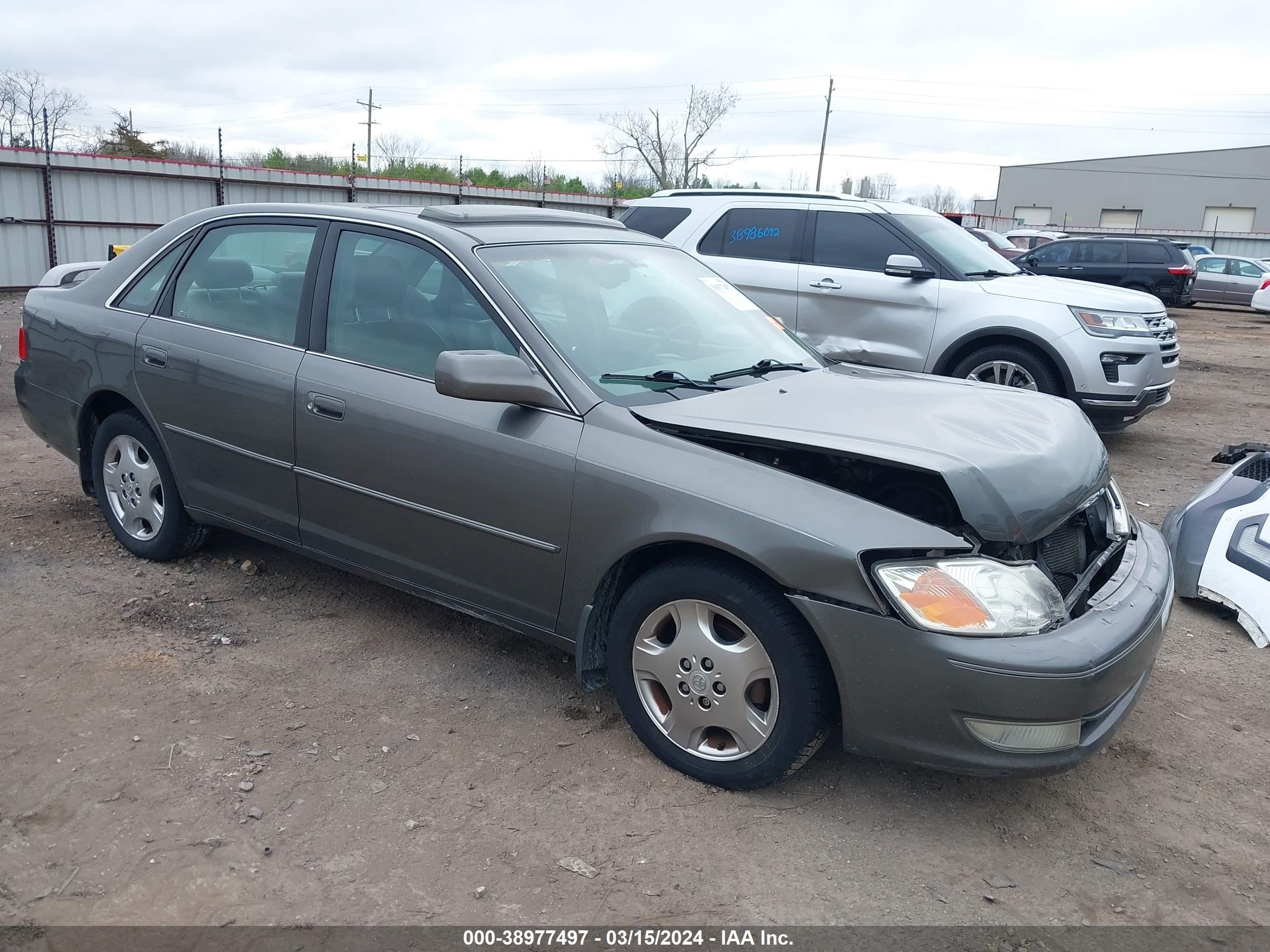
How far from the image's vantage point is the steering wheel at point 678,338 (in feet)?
12.1

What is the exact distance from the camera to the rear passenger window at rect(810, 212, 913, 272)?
7793mm

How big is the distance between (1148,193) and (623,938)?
6923 centimetres

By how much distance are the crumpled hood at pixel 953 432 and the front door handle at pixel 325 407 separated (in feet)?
3.94

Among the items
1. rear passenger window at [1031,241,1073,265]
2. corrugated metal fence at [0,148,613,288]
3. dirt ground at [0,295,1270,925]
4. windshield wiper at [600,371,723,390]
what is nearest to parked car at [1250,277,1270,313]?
rear passenger window at [1031,241,1073,265]

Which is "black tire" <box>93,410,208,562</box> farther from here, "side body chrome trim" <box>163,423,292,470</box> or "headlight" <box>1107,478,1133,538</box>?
"headlight" <box>1107,478,1133,538</box>

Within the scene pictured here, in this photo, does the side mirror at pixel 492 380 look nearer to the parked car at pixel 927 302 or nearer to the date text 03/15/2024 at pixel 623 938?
the date text 03/15/2024 at pixel 623 938

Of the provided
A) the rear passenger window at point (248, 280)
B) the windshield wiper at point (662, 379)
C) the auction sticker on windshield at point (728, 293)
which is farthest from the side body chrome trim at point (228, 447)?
the auction sticker on windshield at point (728, 293)

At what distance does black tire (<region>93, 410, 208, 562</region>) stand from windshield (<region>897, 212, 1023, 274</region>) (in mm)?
5699

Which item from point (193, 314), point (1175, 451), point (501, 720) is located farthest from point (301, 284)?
point (1175, 451)

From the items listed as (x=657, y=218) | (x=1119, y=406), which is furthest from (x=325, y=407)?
(x=1119, y=406)

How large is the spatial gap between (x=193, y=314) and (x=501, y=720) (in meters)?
2.25

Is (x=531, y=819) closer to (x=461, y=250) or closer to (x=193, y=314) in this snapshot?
(x=461, y=250)

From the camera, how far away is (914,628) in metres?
2.65

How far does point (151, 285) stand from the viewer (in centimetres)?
450
